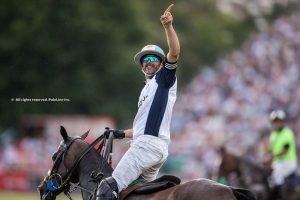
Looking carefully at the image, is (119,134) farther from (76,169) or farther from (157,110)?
(157,110)

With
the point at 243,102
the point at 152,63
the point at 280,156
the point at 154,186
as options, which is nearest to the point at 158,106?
the point at 152,63

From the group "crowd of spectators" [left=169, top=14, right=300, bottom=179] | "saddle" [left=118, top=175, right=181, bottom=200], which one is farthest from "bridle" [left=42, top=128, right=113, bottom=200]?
"crowd of spectators" [left=169, top=14, right=300, bottom=179]

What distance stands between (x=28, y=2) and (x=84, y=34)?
20.6 feet

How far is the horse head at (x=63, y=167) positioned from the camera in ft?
29.5

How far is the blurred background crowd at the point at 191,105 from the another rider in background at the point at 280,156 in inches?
A: 58.0

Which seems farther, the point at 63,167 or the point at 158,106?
the point at 63,167

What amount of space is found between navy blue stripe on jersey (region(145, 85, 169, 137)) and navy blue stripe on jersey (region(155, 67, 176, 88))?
0.17ft

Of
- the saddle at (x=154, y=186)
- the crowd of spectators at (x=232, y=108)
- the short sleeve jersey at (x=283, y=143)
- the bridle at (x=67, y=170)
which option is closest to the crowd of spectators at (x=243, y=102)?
the crowd of spectators at (x=232, y=108)

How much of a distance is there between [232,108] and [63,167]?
16.3 m

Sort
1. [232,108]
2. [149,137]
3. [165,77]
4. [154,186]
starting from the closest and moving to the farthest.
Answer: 1. [154,186]
2. [165,77]
3. [149,137]
4. [232,108]

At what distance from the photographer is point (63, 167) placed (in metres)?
9.03

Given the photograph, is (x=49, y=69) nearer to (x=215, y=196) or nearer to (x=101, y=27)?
(x=101, y=27)

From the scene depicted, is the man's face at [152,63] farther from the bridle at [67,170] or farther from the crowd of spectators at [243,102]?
the crowd of spectators at [243,102]

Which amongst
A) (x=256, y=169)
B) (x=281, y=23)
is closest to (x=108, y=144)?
(x=256, y=169)
